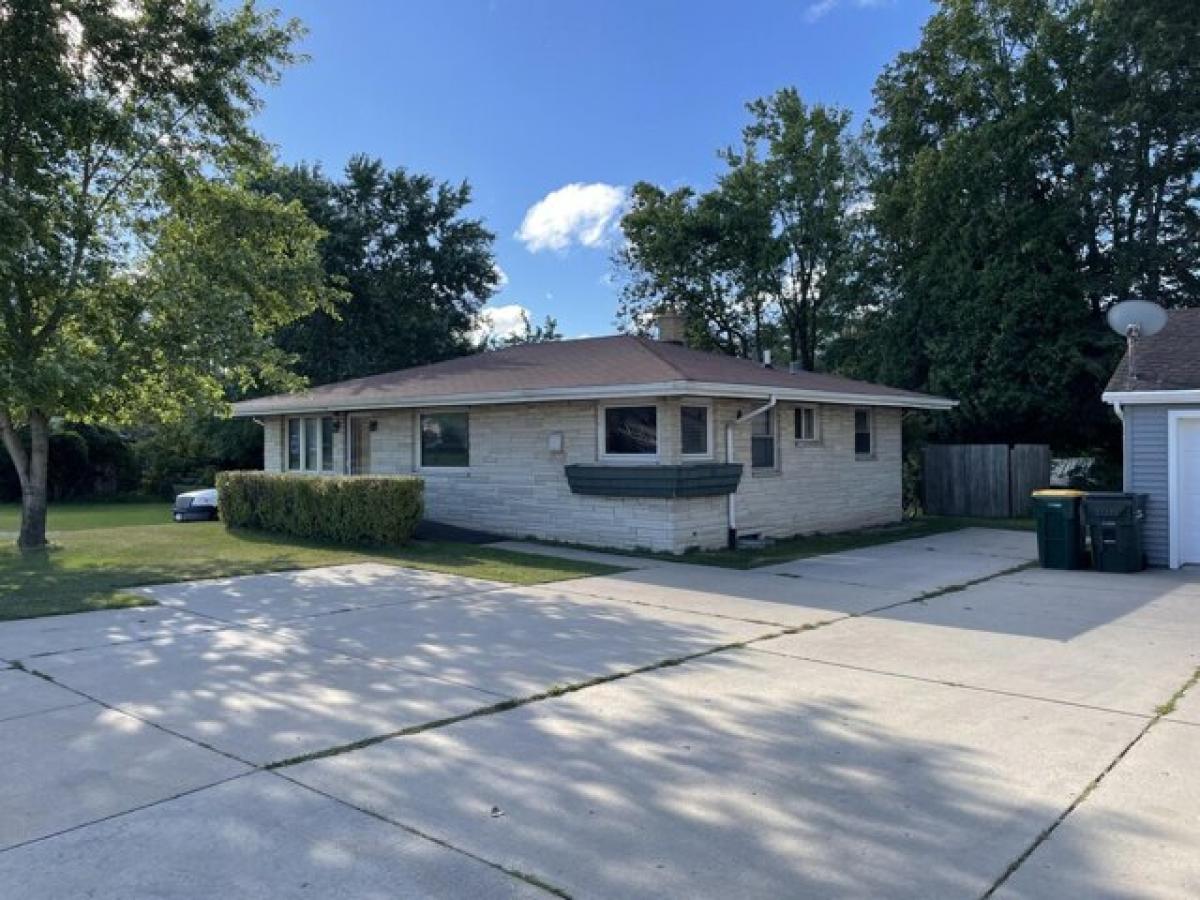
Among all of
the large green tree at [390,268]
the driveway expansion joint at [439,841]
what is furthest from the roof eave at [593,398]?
the large green tree at [390,268]

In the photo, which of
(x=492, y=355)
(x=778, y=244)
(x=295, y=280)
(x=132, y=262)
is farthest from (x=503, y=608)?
(x=778, y=244)

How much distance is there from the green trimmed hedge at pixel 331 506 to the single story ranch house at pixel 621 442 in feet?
5.77

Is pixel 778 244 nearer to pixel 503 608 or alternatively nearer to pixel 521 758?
pixel 503 608

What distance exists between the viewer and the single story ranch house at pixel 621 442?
12.8 m

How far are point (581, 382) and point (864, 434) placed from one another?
712 centimetres

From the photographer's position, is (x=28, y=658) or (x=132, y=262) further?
(x=132, y=262)

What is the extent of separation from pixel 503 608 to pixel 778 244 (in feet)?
79.9

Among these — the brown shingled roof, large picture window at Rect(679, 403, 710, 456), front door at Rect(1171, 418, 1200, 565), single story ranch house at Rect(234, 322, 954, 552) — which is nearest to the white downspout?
single story ranch house at Rect(234, 322, 954, 552)

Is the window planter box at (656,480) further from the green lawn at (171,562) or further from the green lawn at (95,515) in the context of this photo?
the green lawn at (95,515)

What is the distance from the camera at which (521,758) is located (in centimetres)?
450

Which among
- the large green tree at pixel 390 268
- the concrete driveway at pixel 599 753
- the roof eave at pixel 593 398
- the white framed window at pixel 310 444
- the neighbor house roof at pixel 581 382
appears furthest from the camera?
the large green tree at pixel 390 268

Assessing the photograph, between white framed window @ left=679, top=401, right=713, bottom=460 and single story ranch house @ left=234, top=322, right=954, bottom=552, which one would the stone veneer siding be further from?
white framed window @ left=679, top=401, right=713, bottom=460

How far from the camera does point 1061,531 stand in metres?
11.5

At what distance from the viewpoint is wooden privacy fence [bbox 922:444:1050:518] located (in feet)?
65.8
